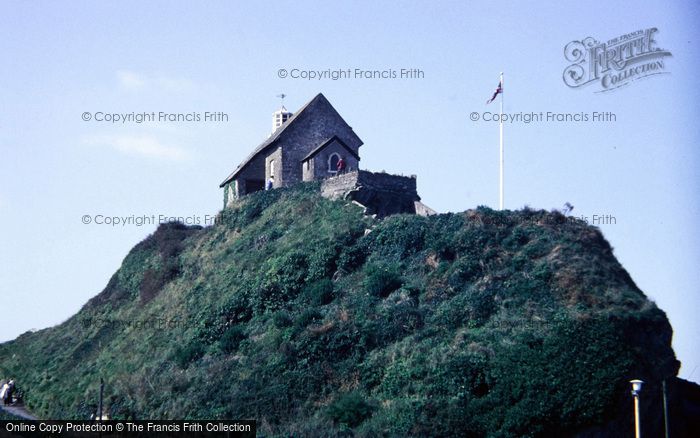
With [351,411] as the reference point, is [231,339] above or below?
above

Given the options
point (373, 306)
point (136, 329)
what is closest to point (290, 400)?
point (373, 306)

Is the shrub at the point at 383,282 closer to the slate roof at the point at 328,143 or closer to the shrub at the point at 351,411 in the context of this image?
the shrub at the point at 351,411

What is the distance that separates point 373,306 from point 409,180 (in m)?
13.5

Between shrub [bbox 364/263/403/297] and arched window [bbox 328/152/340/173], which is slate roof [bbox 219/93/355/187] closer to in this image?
arched window [bbox 328/152/340/173]

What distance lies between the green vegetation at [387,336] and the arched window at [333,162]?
402 centimetres

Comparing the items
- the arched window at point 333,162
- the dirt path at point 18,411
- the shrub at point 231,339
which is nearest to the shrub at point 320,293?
the shrub at point 231,339

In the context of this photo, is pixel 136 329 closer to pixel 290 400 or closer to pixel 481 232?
pixel 290 400

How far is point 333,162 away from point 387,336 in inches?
813

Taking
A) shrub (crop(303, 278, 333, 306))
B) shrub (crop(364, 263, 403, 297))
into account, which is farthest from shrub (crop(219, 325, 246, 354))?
shrub (crop(364, 263, 403, 297))

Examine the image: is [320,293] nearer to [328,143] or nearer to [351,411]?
[351,411]

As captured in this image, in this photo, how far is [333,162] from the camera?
166 feet

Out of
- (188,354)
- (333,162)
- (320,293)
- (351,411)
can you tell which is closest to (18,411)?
(188,354)

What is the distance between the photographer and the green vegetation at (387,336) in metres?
26.9

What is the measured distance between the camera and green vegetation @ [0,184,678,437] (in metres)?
26.9
